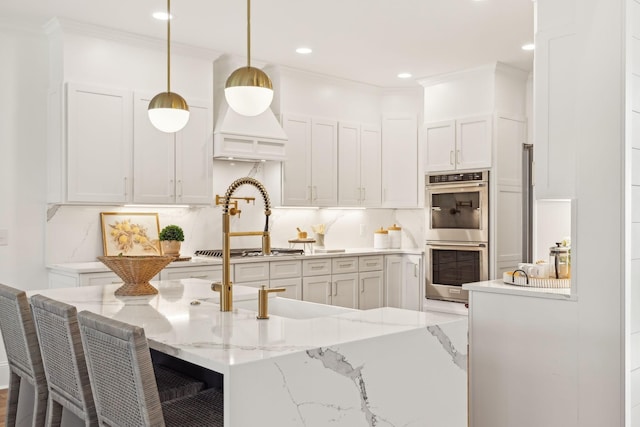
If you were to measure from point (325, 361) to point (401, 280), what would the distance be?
14.7ft

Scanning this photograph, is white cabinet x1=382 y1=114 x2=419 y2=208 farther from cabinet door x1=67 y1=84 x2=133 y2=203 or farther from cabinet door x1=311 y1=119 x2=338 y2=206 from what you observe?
cabinet door x1=67 y1=84 x2=133 y2=203

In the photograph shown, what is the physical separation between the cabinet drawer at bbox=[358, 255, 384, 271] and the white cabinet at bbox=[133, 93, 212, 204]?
5.56 feet

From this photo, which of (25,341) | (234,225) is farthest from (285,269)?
(25,341)

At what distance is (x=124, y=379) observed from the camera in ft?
5.57

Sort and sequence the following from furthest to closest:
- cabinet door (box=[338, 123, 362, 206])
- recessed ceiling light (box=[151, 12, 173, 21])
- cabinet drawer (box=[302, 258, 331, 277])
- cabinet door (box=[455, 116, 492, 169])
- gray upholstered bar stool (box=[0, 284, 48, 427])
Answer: cabinet door (box=[338, 123, 362, 206])
cabinet door (box=[455, 116, 492, 169])
cabinet drawer (box=[302, 258, 331, 277])
recessed ceiling light (box=[151, 12, 173, 21])
gray upholstered bar stool (box=[0, 284, 48, 427])

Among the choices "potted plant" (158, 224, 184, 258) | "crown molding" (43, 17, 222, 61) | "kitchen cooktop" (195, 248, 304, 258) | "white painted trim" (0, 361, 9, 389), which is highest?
"crown molding" (43, 17, 222, 61)

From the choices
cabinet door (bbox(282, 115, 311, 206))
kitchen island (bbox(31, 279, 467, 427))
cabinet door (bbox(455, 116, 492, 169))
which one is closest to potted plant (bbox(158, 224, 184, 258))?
cabinet door (bbox(282, 115, 311, 206))

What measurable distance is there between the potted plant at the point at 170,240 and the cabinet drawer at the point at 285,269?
823 millimetres

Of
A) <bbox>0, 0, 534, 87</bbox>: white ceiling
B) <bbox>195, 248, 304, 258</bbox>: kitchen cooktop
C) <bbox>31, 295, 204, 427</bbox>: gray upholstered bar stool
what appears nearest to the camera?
<bbox>31, 295, 204, 427</bbox>: gray upholstered bar stool

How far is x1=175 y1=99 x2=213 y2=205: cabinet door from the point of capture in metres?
4.90

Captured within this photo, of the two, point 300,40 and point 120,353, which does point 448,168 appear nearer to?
point 300,40

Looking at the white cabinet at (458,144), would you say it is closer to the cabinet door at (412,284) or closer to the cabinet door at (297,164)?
the cabinet door at (412,284)

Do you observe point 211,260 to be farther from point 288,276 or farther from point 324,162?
point 324,162

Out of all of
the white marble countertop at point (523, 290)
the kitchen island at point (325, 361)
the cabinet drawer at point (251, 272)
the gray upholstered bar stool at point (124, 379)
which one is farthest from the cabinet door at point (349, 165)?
the gray upholstered bar stool at point (124, 379)
